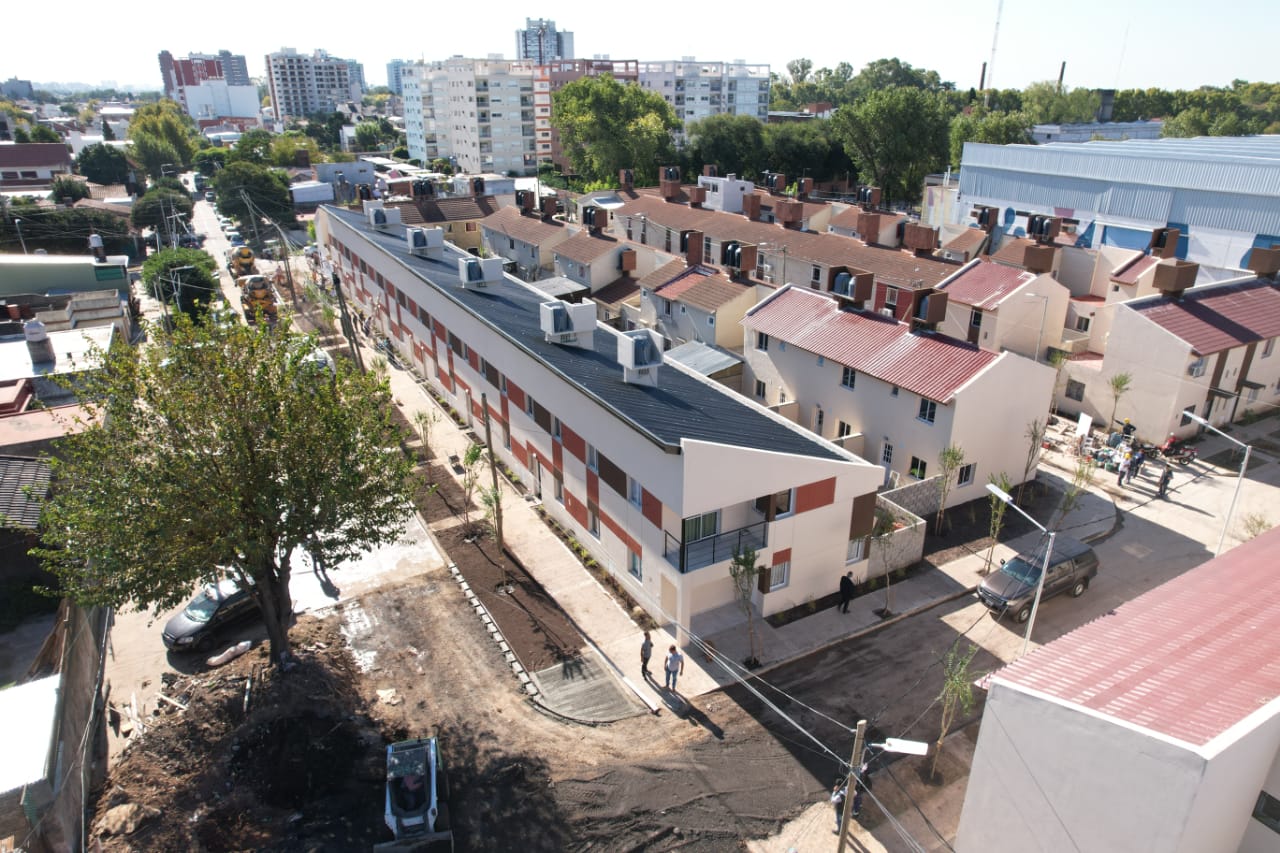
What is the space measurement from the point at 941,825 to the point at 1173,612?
6.82m

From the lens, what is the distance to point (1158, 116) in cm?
15212

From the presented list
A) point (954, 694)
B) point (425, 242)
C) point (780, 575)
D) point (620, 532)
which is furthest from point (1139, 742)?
point (425, 242)

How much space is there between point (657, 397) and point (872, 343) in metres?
11.1

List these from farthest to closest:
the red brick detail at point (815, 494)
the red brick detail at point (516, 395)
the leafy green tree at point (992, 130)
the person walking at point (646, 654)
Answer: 1. the leafy green tree at point (992, 130)
2. the red brick detail at point (516, 395)
3. the red brick detail at point (815, 494)
4. the person walking at point (646, 654)

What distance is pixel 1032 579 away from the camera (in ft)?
78.1

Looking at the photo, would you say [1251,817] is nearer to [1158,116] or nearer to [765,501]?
[765,501]

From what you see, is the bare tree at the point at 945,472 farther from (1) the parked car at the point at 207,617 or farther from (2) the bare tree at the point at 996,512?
(1) the parked car at the point at 207,617

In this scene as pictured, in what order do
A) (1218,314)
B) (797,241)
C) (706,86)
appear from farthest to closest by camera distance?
(706,86) → (797,241) → (1218,314)

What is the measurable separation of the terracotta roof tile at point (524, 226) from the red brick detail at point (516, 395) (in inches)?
1047

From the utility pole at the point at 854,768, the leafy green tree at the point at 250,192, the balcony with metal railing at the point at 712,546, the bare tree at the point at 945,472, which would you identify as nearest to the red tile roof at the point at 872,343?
the bare tree at the point at 945,472

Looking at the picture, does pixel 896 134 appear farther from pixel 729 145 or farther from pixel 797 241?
pixel 797 241

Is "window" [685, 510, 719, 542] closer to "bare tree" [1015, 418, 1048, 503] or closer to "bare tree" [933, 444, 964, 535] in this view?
"bare tree" [933, 444, 964, 535]

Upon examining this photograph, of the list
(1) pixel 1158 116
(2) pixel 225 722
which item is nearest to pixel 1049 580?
(2) pixel 225 722

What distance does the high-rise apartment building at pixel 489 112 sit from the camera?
12700 centimetres
